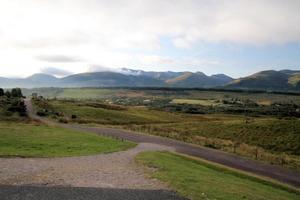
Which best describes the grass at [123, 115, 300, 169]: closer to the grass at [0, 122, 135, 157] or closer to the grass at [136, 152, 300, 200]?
the grass at [136, 152, 300, 200]

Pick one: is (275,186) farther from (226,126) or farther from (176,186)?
(226,126)

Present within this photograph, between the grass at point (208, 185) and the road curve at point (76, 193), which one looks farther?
the grass at point (208, 185)

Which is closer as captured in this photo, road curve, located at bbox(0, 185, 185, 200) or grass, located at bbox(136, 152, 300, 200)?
road curve, located at bbox(0, 185, 185, 200)

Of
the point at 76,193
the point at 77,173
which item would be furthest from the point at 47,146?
the point at 76,193

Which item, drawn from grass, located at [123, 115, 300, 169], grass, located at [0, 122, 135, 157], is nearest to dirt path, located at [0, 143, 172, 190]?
grass, located at [0, 122, 135, 157]

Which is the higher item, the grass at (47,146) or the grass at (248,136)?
the grass at (47,146)

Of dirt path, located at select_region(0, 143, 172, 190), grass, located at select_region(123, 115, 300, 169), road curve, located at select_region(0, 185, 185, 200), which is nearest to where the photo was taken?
road curve, located at select_region(0, 185, 185, 200)

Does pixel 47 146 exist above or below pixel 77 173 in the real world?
below

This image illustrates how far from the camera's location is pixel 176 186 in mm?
22031

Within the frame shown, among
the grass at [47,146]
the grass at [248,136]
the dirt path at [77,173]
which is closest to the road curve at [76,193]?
the dirt path at [77,173]

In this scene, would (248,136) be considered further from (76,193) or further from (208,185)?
(76,193)

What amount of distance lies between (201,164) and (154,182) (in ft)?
43.2

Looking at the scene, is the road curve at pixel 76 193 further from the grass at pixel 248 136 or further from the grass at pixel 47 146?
the grass at pixel 248 136

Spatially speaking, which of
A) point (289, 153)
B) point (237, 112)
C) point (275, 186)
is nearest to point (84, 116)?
point (289, 153)
